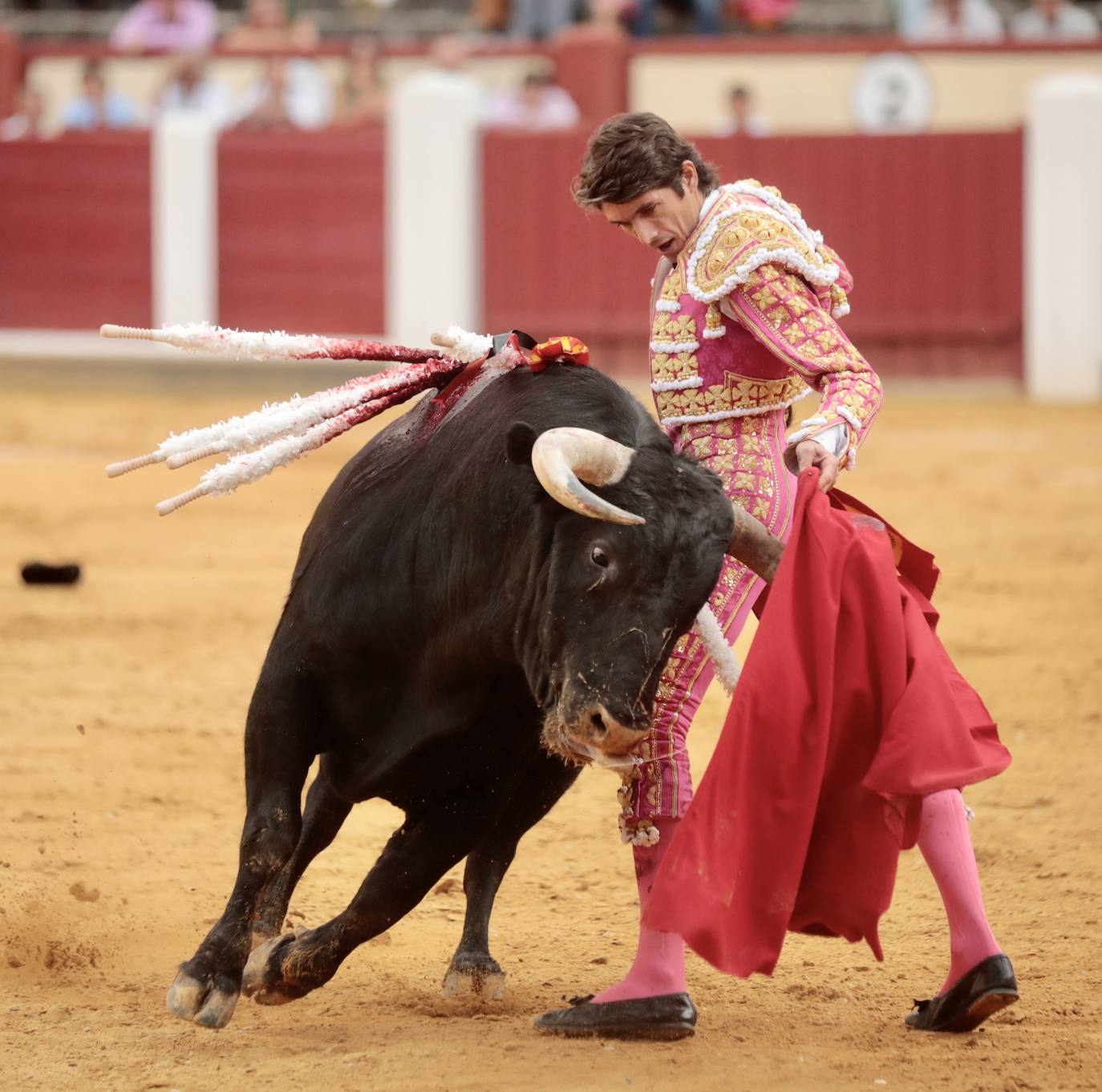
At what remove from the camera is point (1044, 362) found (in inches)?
446

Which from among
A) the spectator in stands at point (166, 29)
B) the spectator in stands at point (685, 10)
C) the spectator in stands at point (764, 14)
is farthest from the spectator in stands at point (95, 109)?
the spectator in stands at point (764, 14)

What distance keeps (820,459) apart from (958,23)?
33.0ft

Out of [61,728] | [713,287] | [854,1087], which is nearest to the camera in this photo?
[854,1087]

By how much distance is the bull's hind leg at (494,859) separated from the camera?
283cm

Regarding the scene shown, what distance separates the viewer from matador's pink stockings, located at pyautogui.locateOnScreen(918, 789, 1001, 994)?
2529 mm

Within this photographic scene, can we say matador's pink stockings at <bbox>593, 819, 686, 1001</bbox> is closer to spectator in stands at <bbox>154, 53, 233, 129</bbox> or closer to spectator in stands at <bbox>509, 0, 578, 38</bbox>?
spectator in stands at <bbox>154, 53, 233, 129</bbox>

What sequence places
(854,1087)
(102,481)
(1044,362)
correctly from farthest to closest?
(1044,362), (102,481), (854,1087)

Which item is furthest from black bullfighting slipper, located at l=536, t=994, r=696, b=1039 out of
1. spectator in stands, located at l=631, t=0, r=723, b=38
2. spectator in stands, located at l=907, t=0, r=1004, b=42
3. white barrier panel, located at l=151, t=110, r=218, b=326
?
spectator in stands, located at l=631, t=0, r=723, b=38

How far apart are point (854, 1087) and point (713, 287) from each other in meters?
1.02

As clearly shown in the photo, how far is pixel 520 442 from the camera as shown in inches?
95.3

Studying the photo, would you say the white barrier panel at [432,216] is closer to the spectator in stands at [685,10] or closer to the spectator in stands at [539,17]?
the spectator in stands at [539,17]

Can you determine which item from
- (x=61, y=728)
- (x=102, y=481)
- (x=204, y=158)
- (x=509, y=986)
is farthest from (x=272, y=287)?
(x=509, y=986)

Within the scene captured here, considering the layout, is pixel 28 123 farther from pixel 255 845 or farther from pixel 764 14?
pixel 255 845

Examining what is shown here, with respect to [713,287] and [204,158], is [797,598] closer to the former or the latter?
[713,287]
